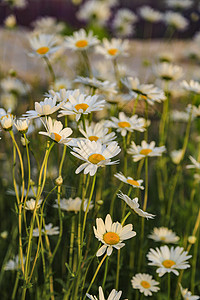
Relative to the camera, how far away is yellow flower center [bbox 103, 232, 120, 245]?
64cm

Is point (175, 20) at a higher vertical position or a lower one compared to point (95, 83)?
higher

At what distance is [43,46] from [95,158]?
0.59 meters

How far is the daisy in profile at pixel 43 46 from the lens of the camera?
113 cm

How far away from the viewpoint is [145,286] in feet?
2.73

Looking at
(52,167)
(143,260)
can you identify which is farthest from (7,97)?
(143,260)

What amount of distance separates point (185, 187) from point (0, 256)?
821mm

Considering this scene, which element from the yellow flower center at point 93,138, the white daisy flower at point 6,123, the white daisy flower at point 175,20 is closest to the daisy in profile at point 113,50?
the yellow flower center at point 93,138

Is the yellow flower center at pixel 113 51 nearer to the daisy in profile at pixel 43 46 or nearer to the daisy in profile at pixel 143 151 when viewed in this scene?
the daisy in profile at pixel 43 46

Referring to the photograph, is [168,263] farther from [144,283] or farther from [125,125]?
[125,125]

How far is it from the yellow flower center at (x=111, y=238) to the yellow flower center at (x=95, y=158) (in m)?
0.11

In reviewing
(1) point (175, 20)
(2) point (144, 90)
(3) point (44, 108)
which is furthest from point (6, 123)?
(1) point (175, 20)

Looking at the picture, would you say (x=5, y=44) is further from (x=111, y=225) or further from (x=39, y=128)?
(x=111, y=225)

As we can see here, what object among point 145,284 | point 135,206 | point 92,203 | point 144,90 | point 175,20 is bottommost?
point 145,284

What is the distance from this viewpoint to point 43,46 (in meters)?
1.16
